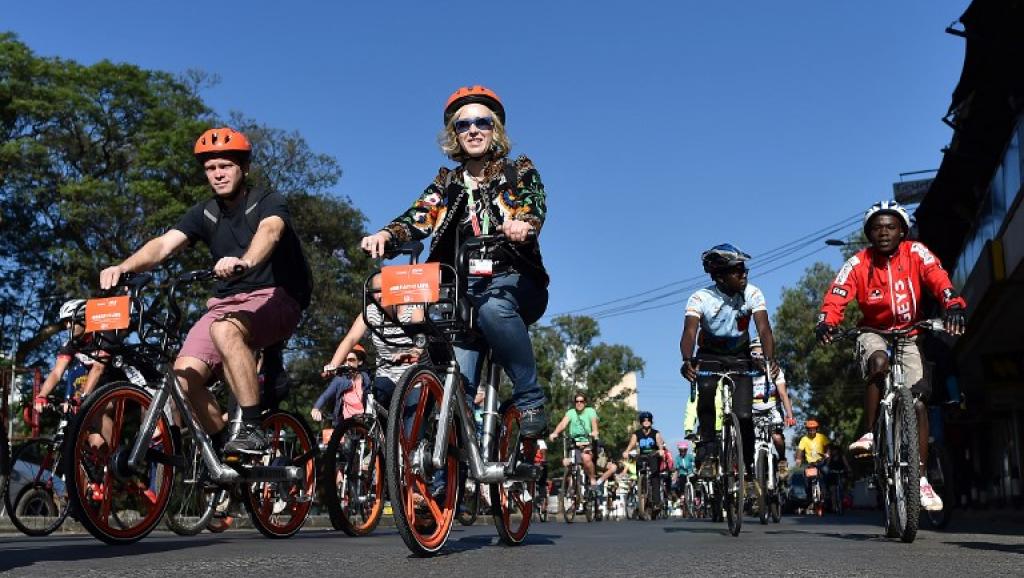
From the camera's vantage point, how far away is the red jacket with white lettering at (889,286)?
8.33 m

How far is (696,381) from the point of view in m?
9.70

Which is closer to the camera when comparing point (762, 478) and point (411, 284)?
point (411, 284)

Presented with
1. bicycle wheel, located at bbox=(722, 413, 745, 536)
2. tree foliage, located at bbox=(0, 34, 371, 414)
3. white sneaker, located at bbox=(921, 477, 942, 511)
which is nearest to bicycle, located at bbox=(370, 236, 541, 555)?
white sneaker, located at bbox=(921, 477, 942, 511)

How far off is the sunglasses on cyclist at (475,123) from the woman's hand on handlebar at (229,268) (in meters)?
1.25

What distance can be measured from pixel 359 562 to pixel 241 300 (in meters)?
2.27

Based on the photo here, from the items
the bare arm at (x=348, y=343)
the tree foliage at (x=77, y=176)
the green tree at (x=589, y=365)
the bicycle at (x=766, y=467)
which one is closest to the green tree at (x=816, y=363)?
the green tree at (x=589, y=365)

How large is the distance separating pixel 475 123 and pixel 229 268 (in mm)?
1388

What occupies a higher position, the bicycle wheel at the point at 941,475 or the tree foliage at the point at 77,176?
the tree foliage at the point at 77,176

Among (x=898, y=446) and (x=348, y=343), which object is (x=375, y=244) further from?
(x=348, y=343)

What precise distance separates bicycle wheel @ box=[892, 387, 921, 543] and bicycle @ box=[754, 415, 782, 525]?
4.59m

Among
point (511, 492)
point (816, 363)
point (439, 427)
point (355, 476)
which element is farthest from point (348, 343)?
point (816, 363)

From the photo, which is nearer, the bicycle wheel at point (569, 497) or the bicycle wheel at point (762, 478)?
the bicycle wheel at point (762, 478)

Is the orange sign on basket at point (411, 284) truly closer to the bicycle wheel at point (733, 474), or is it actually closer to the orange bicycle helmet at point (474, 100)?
the orange bicycle helmet at point (474, 100)

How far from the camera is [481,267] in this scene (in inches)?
236
